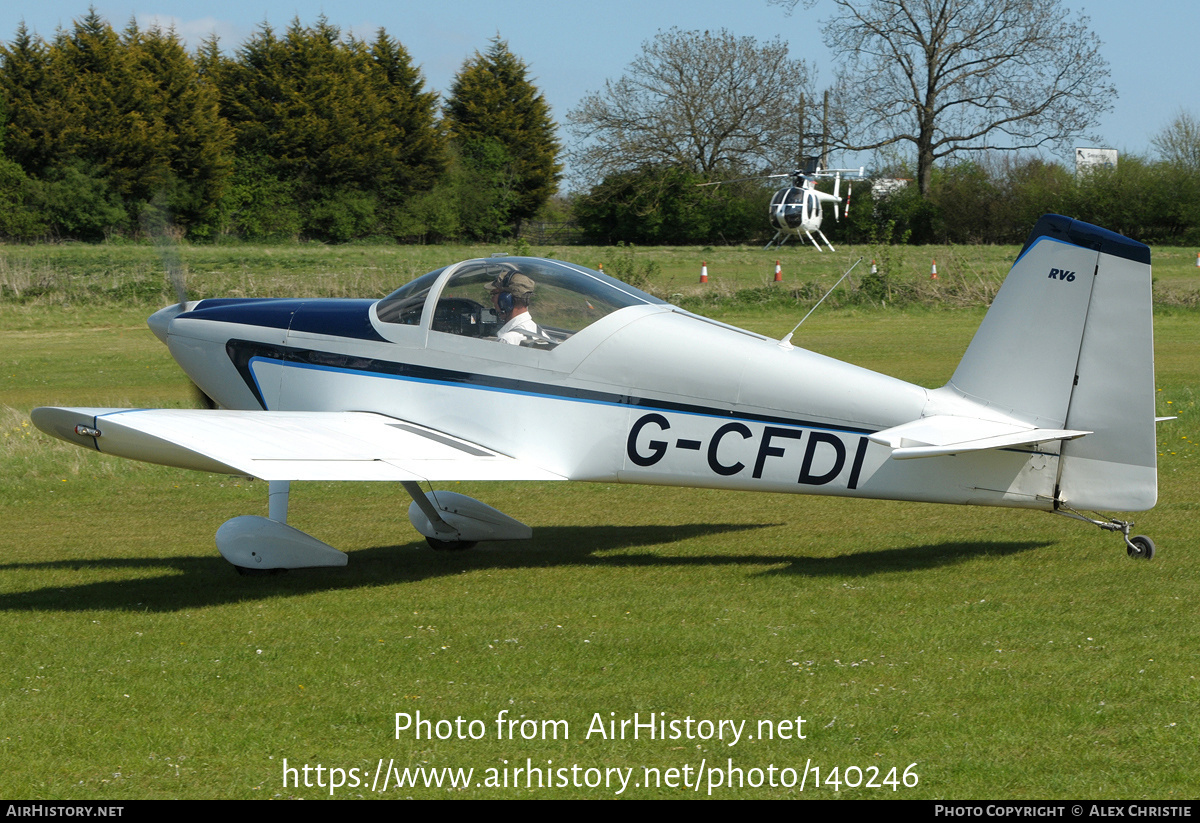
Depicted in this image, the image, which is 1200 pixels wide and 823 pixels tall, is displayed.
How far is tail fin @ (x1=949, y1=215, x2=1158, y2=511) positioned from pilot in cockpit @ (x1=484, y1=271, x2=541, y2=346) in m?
2.76

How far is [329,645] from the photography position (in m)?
5.50

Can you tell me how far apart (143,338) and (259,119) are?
36349 mm

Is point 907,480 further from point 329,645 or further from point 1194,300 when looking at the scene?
point 1194,300

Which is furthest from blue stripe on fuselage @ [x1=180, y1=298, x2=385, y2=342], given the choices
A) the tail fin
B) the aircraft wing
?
the tail fin

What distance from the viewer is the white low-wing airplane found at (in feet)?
19.5

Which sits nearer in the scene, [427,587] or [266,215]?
[427,587]

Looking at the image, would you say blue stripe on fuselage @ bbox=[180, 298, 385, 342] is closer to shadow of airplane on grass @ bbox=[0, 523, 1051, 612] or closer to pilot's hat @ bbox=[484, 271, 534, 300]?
pilot's hat @ bbox=[484, 271, 534, 300]

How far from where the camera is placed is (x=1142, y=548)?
654cm

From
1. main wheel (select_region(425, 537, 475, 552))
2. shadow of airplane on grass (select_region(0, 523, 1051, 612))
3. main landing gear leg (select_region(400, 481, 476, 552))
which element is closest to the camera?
shadow of airplane on grass (select_region(0, 523, 1051, 612))

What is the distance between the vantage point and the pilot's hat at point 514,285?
7.16m

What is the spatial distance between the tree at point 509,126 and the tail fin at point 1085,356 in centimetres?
5758

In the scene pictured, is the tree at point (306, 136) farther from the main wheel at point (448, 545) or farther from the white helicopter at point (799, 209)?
the main wheel at point (448, 545)

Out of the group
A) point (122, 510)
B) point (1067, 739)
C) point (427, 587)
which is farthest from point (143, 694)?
point (122, 510)

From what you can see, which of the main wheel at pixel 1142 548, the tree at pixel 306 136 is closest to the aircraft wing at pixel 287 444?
the main wheel at pixel 1142 548
